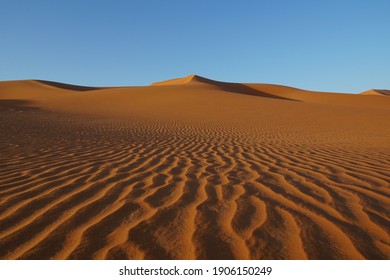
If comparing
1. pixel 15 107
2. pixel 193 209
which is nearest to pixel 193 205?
pixel 193 209

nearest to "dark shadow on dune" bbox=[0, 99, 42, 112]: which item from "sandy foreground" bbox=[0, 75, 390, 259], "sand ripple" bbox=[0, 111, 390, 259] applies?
"sandy foreground" bbox=[0, 75, 390, 259]

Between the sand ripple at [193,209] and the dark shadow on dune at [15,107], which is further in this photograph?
the dark shadow on dune at [15,107]

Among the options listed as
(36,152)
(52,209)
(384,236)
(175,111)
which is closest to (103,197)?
(52,209)

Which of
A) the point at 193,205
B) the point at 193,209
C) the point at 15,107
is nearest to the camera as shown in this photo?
the point at 193,209

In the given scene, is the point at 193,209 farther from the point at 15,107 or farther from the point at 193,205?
the point at 15,107

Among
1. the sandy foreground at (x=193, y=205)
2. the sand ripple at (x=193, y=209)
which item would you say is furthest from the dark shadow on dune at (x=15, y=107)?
the sand ripple at (x=193, y=209)

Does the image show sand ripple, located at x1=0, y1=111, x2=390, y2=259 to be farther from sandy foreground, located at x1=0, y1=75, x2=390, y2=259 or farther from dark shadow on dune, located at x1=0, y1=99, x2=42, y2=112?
dark shadow on dune, located at x1=0, y1=99, x2=42, y2=112

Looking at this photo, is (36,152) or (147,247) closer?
(147,247)

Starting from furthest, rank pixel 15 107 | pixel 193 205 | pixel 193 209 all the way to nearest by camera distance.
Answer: pixel 15 107, pixel 193 205, pixel 193 209

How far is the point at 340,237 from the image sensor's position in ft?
7.87

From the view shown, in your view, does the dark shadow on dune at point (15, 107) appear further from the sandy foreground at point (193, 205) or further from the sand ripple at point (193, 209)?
the sand ripple at point (193, 209)

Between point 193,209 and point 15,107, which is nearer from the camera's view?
point 193,209
